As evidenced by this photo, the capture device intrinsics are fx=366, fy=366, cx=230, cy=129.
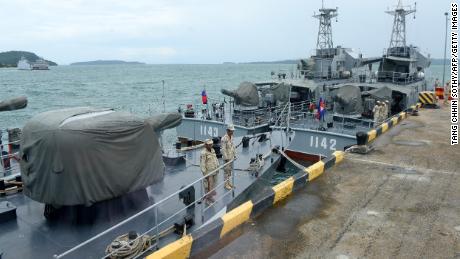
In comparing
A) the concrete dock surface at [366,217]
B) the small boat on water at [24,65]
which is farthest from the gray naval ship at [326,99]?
the small boat on water at [24,65]

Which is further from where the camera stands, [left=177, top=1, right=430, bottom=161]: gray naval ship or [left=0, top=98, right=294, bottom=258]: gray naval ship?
[left=177, top=1, right=430, bottom=161]: gray naval ship

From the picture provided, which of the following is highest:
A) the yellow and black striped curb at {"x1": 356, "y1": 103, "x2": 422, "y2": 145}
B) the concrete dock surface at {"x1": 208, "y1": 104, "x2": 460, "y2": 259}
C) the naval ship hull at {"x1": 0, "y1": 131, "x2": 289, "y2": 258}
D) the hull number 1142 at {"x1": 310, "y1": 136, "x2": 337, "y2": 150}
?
the yellow and black striped curb at {"x1": 356, "y1": 103, "x2": 422, "y2": 145}

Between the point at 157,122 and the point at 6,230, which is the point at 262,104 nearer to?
the point at 157,122

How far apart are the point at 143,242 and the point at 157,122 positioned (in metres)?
3.99

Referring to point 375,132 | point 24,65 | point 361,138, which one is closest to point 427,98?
point 375,132

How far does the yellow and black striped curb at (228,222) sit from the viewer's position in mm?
4840

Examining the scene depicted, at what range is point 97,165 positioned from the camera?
6.29 m

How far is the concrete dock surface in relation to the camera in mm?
5058

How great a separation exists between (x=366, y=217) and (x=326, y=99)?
18.0 m

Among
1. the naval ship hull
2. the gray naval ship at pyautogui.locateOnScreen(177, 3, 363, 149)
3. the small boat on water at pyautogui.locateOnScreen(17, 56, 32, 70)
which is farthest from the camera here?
the small boat on water at pyautogui.locateOnScreen(17, 56, 32, 70)

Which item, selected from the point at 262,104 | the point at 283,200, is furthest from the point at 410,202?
the point at 262,104

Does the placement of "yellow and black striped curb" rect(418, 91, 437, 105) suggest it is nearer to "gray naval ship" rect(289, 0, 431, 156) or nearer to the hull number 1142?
"gray naval ship" rect(289, 0, 431, 156)

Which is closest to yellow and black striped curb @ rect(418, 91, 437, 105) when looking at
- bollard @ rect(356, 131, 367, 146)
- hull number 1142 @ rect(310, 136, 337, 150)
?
hull number 1142 @ rect(310, 136, 337, 150)

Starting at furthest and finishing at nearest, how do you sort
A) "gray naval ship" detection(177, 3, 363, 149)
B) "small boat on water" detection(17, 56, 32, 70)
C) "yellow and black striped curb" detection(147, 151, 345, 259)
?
1. "small boat on water" detection(17, 56, 32, 70)
2. "gray naval ship" detection(177, 3, 363, 149)
3. "yellow and black striped curb" detection(147, 151, 345, 259)
